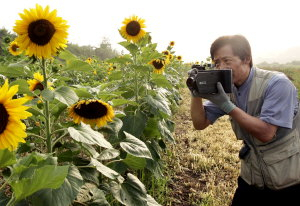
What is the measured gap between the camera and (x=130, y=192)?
1.66 m

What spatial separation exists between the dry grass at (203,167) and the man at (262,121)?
59 centimetres

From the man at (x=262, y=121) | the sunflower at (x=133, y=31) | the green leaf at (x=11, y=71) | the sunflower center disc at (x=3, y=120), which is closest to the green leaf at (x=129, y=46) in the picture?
the sunflower at (x=133, y=31)

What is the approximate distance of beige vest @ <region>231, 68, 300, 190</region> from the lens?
6.69 feet

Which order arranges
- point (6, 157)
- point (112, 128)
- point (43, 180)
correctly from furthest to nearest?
point (112, 128) → point (6, 157) → point (43, 180)

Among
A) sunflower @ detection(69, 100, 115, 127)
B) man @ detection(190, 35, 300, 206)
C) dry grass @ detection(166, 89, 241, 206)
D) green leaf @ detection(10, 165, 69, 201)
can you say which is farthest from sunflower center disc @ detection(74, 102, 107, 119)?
dry grass @ detection(166, 89, 241, 206)

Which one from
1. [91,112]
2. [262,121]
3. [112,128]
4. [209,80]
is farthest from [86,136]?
[262,121]

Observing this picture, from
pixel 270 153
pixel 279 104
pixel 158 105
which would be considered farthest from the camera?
pixel 158 105

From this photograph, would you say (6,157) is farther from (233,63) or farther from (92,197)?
(233,63)

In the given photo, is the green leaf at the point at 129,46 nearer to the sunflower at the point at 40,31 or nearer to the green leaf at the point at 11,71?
the sunflower at the point at 40,31

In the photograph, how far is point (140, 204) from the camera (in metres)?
1.64

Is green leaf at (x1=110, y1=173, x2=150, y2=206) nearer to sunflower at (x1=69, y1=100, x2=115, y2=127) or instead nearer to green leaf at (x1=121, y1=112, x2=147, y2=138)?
sunflower at (x1=69, y1=100, x2=115, y2=127)

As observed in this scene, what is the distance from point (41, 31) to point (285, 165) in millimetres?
1731

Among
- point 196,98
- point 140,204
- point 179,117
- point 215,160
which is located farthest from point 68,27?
point 179,117

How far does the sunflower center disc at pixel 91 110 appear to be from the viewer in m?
1.60
